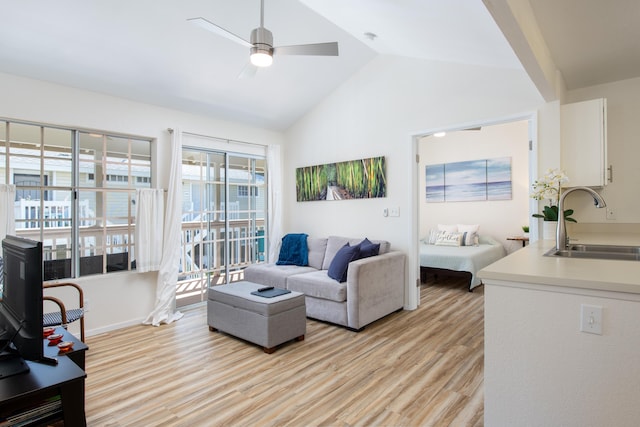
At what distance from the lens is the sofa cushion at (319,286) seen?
11.6 feet

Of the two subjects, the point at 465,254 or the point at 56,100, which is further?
the point at 465,254

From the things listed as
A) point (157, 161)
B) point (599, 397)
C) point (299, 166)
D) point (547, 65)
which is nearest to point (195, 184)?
point (157, 161)

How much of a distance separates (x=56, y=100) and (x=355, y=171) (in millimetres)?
3282

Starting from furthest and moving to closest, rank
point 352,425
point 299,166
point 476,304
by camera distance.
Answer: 1. point 299,166
2. point 476,304
3. point 352,425

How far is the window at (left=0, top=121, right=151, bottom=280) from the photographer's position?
125 inches

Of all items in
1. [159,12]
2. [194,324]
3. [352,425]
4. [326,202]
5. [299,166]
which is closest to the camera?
[352,425]

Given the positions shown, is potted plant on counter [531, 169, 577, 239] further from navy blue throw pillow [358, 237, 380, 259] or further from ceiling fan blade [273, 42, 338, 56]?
ceiling fan blade [273, 42, 338, 56]

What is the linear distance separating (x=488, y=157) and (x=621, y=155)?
3.16m

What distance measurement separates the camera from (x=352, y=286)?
3420mm

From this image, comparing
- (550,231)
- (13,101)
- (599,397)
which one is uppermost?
(13,101)

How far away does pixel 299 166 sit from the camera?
5270 millimetres

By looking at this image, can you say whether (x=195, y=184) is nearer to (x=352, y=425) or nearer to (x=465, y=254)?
(x=352, y=425)

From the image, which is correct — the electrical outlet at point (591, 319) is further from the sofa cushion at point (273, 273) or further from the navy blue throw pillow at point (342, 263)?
the sofa cushion at point (273, 273)

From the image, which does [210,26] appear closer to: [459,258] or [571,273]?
[571,273]
